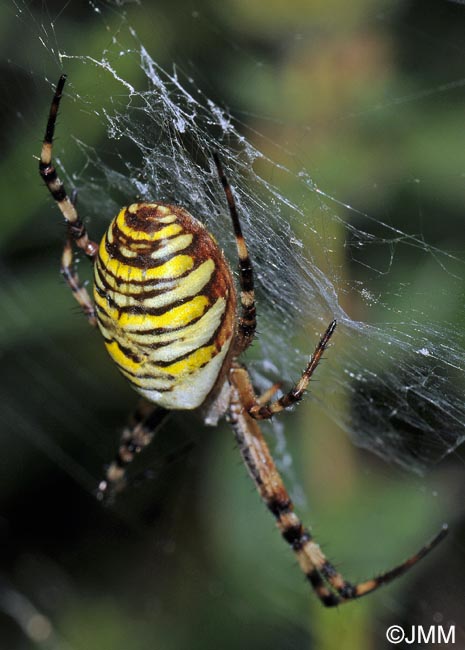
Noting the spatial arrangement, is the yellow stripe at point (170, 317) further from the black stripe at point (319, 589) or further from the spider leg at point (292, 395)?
the black stripe at point (319, 589)

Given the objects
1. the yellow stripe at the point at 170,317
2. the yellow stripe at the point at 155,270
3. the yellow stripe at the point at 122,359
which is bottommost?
the yellow stripe at the point at 122,359

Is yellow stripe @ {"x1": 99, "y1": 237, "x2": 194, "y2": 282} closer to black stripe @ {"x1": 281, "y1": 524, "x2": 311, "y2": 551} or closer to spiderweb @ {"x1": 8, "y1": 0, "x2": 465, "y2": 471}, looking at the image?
spiderweb @ {"x1": 8, "y1": 0, "x2": 465, "y2": 471}

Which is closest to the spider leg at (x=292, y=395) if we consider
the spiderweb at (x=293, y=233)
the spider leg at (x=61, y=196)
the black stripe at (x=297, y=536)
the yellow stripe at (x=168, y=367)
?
the spiderweb at (x=293, y=233)

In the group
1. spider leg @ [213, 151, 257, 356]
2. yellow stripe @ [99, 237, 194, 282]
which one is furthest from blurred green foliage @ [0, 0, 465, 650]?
yellow stripe @ [99, 237, 194, 282]

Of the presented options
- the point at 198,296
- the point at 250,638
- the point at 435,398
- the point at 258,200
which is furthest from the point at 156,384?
the point at 250,638

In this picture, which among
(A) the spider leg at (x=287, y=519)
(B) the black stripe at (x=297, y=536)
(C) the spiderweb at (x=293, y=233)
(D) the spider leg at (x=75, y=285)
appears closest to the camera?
(C) the spiderweb at (x=293, y=233)
